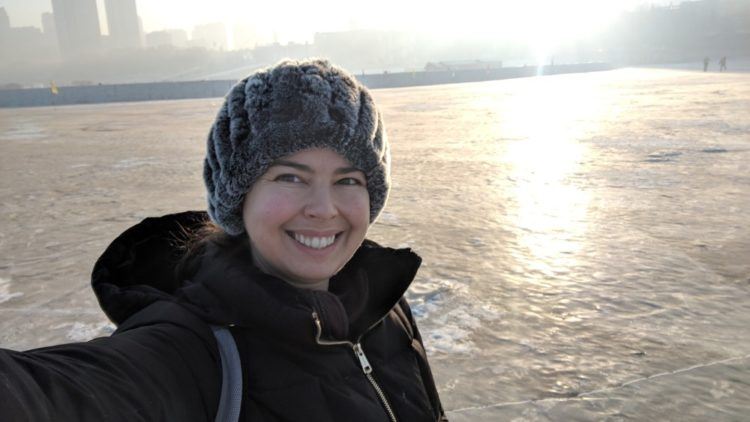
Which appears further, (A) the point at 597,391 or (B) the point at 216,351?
(A) the point at 597,391

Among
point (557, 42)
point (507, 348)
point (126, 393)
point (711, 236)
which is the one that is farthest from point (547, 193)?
point (557, 42)

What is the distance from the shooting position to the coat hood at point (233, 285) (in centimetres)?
127

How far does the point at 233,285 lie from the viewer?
4.28 feet

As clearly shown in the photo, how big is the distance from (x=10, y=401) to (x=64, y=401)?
4.5 inches

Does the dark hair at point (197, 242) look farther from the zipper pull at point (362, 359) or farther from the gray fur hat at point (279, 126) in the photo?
the zipper pull at point (362, 359)

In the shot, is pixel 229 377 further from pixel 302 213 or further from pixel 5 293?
pixel 5 293

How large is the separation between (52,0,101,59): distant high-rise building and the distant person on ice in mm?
155429

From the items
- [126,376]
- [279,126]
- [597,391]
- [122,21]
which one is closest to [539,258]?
[597,391]

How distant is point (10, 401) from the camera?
31.5 inches

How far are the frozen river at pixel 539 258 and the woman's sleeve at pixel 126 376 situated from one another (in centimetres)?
164

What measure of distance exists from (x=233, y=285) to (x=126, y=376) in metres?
0.32

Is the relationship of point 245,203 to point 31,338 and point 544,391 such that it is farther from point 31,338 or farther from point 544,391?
point 31,338

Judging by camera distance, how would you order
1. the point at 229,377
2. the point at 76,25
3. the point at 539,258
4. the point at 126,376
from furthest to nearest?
1. the point at 76,25
2. the point at 539,258
3. the point at 229,377
4. the point at 126,376

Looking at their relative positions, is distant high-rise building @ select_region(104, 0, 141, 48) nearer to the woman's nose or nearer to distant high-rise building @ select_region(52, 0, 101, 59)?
distant high-rise building @ select_region(52, 0, 101, 59)
